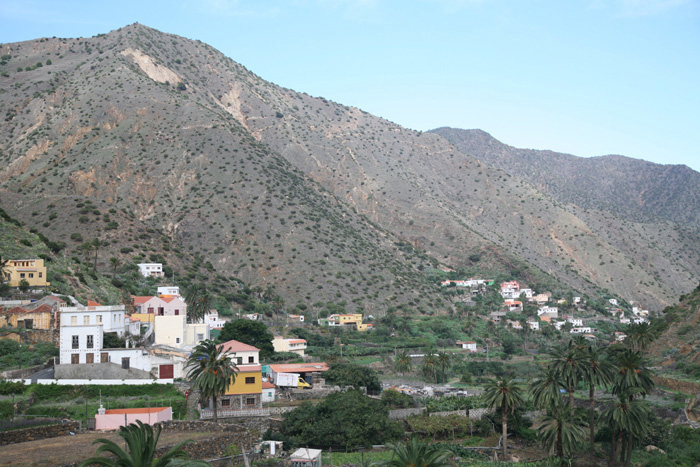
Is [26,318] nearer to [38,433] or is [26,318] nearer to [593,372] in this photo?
[38,433]

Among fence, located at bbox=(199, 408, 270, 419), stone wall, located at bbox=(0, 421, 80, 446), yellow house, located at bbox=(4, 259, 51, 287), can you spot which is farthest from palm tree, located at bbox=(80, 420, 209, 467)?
yellow house, located at bbox=(4, 259, 51, 287)

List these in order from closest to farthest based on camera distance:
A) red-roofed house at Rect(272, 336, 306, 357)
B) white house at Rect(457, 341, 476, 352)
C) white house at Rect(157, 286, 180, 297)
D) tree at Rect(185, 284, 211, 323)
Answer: tree at Rect(185, 284, 211, 323)
red-roofed house at Rect(272, 336, 306, 357)
white house at Rect(157, 286, 180, 297)
white house at Rect(457, 341, 476, 352)

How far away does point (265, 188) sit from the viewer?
116 meters

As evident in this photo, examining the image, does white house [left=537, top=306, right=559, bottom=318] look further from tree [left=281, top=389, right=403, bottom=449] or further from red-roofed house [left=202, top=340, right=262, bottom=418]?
red-roofed house [left=202, top=340, right=262, bottom=418]

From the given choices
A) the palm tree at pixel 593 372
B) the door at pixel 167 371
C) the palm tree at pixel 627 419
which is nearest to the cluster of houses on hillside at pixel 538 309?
the palm tree at pixel 593 372

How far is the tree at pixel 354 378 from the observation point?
53744 millimetres

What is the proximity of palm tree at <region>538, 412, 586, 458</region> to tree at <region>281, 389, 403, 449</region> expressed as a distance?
352 inches

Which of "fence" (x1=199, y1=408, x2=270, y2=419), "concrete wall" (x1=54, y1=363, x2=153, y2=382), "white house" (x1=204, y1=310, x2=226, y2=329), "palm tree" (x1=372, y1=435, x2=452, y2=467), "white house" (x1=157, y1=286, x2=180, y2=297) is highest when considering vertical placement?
"white house" (x1=157, y1=286, x2=180, y2=297)

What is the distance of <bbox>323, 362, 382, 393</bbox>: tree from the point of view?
53744mm

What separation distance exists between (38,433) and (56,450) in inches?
140

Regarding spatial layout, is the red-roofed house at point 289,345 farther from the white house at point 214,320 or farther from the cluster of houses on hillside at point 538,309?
the cluster of houses on hillside at point 538,309

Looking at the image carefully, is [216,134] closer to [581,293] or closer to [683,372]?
[581,293]

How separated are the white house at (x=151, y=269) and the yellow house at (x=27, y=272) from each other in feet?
80.2

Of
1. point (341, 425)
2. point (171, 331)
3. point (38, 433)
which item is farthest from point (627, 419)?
point (171, 331)
